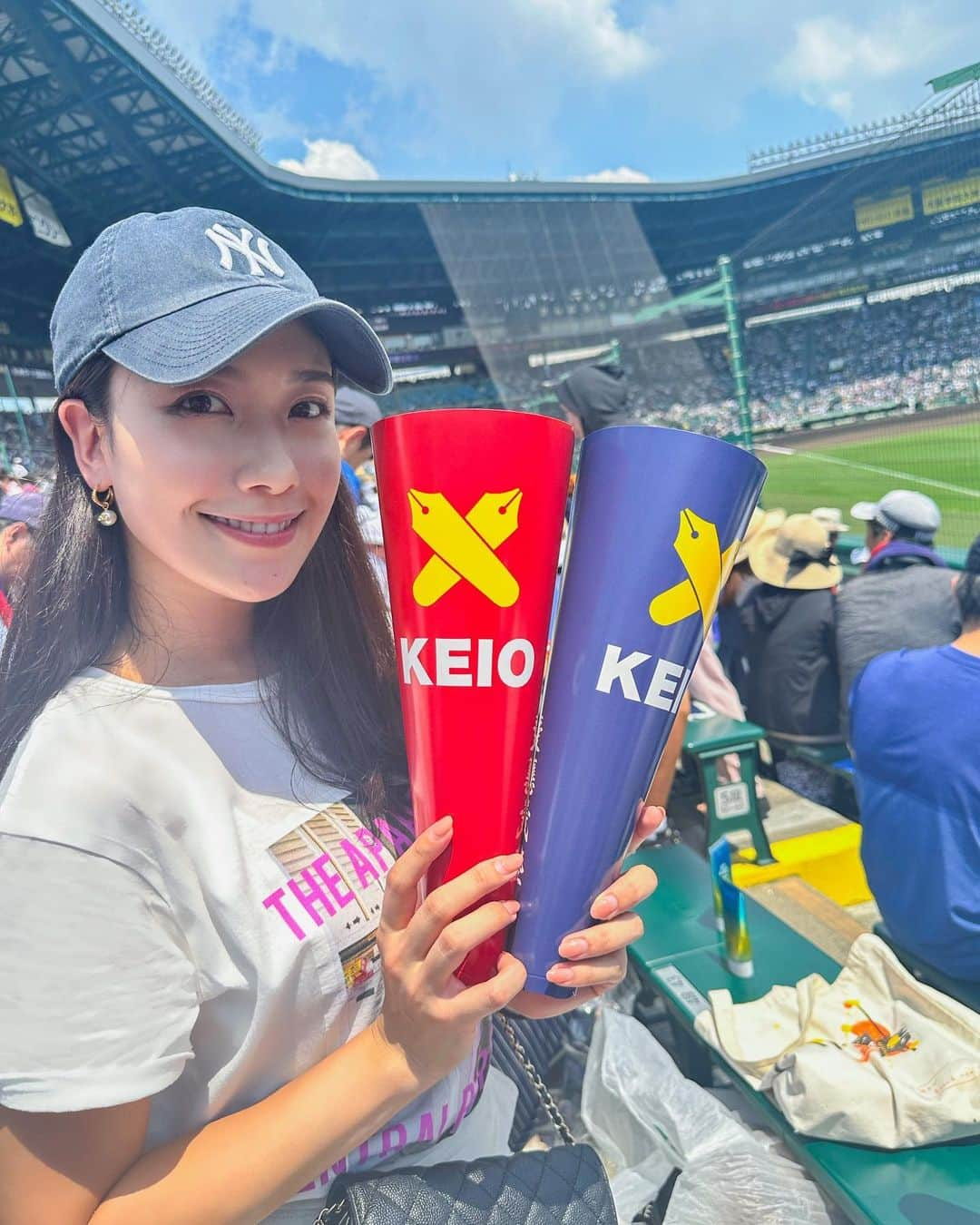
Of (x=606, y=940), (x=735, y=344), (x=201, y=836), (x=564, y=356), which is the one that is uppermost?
(x=564, y=356)

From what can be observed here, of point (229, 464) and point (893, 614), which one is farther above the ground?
point (229, 464)

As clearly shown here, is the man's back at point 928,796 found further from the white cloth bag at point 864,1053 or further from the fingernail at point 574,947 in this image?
the fingernail at point 574,947

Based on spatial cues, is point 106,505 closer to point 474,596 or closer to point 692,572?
point 474,596

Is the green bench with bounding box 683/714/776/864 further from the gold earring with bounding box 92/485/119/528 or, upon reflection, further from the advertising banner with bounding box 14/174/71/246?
the advertising banner with bounding box 14/174/71/246

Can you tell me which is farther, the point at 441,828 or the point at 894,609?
the point at 894,609

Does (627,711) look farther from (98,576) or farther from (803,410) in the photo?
(803,410)

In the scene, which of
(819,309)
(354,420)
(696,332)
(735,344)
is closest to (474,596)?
(354,420)

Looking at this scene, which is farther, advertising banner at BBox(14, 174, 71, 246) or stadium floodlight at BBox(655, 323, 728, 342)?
advertising banner at BBox(14, 174, 71, 246)

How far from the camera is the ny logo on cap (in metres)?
0.95

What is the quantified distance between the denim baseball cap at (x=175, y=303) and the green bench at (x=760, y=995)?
1.86 m

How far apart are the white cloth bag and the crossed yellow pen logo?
5.06 feet

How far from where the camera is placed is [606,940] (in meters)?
0.87

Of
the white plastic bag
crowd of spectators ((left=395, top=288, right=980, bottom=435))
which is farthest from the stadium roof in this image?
the white plastic bag

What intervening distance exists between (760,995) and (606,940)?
1.67 meters
